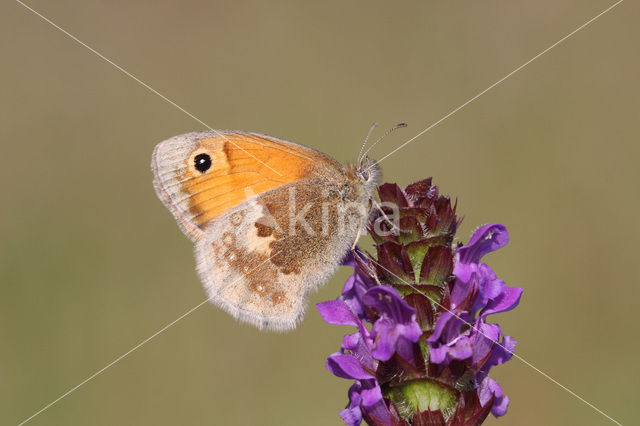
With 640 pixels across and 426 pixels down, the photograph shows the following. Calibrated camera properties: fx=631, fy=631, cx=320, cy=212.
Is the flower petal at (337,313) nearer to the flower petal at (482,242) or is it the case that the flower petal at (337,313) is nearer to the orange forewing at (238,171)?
the flower petal at (482,242)

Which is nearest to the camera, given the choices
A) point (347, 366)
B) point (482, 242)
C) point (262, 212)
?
point (347, 366)

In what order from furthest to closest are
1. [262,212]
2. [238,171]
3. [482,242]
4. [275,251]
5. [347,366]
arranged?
[238,171] → [262,212] → [275,251] → [482,242] → [347,366]

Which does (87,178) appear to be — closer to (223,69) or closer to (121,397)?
(223,69)

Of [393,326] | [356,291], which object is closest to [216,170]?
[356,291]

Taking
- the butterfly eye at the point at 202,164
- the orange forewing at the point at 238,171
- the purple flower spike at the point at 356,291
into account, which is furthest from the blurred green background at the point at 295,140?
the purple flower spike at the point at 356,291

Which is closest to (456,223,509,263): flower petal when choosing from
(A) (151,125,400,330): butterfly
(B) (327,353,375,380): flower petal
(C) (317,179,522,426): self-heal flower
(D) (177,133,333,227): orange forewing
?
(C) (317,179,522,426): self-heal flower

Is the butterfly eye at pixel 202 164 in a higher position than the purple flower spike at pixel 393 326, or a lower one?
higher

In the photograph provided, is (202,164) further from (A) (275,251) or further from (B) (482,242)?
(B) (482,242)
